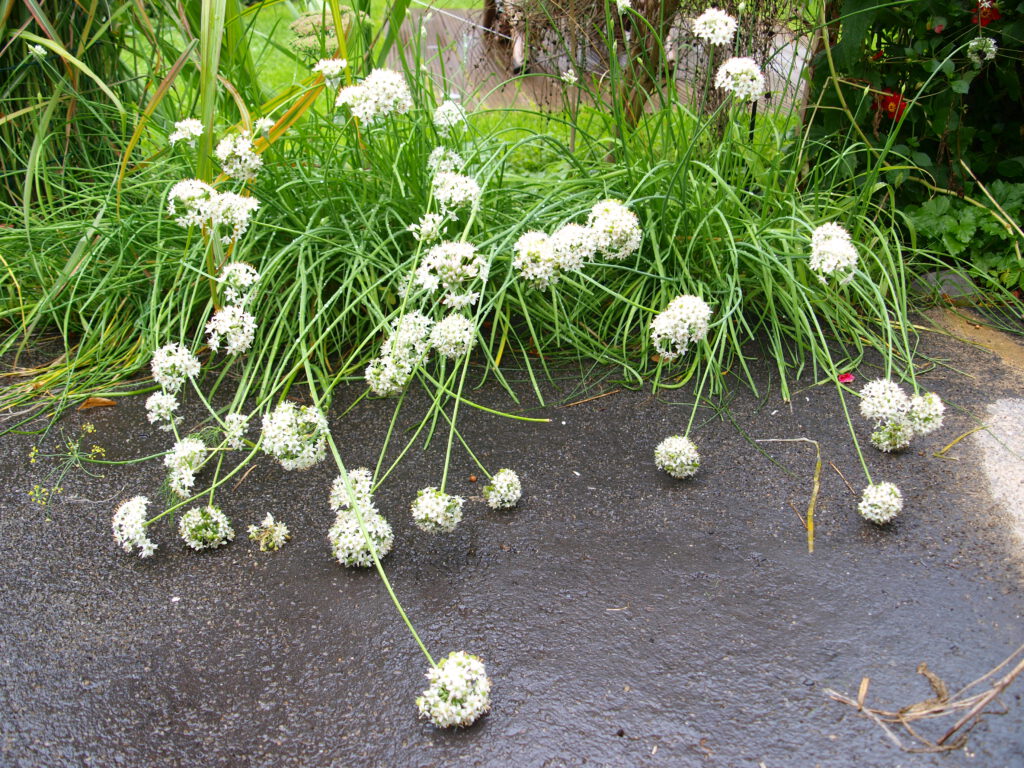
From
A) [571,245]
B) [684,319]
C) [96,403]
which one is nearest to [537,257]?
[571,245]

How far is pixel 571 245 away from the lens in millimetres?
1720

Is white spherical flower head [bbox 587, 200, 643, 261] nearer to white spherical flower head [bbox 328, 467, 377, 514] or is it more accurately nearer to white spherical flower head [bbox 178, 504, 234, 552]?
white spherical flower head [bbox 328, 467, 377, 514]

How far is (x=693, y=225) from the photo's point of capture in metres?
2.39

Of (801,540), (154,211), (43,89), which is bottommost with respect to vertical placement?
(801,540)

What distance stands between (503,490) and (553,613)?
1.09ft

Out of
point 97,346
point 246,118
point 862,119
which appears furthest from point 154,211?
point 862,119

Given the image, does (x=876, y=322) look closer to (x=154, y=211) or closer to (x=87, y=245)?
(x=154, y=211)

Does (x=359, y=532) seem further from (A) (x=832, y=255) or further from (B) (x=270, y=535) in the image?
(A) (x=832, y=255)

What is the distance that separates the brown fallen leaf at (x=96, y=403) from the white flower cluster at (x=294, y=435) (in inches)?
35.2

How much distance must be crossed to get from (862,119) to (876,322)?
75cm

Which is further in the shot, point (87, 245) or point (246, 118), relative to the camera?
point (87, 245)

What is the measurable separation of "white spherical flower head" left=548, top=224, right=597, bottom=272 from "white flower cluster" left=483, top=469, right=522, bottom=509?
474 mm

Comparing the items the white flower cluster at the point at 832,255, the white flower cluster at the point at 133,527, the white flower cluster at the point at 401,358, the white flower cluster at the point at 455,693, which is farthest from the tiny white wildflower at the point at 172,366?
the white flower cluster at the point at 832,255

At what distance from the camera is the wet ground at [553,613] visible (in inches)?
51.3
